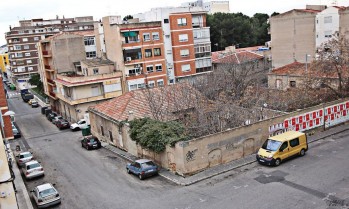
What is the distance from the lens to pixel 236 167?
24438 millimetres

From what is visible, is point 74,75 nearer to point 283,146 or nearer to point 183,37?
point 183,37

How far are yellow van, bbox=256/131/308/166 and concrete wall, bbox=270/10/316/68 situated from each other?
27.1 metres

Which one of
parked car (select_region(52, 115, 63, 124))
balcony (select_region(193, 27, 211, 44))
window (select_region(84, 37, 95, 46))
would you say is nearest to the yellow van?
parked car (select_region(52, 115, 63, 124))

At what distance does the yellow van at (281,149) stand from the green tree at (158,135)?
5468 mm

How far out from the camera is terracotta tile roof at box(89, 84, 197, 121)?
31188 mm

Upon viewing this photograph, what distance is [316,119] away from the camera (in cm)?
3077

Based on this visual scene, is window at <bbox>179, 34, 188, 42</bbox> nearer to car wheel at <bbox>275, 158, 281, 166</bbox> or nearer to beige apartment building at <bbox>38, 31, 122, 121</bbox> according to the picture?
beige apartment building at <bbox>38, 31, 122, 121</bbox>

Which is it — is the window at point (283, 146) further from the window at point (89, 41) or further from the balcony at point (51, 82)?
the balcony at point (51, 82)

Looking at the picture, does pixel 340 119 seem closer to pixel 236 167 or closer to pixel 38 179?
pixel 236 167

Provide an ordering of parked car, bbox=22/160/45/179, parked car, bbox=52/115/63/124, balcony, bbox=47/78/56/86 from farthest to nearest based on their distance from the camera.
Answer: balcony, bbox=47/78/56/86 → parked car, bbox=52/115/63/124 → parked car, bbox=22/160/45/179

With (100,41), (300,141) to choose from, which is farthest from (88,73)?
(300,141)

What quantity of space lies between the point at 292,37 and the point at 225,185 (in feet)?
118

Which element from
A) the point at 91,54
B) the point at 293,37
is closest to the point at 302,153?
the point at 293,37

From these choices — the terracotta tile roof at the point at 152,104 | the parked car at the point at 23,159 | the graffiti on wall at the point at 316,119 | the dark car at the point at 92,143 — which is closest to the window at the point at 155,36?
the terracotta tile roof at the point at 152,104
